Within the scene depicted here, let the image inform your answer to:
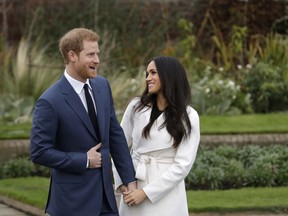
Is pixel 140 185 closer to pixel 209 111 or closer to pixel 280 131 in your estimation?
pixel 280 131

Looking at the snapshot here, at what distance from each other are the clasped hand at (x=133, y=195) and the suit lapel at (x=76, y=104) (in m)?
0.44

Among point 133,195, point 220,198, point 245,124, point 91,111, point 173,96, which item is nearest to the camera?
point 91,111

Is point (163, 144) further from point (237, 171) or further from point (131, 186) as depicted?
point (237, 171)

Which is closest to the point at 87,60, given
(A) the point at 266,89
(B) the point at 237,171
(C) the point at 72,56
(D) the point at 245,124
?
(C) the point at 72,56

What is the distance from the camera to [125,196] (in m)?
6.29

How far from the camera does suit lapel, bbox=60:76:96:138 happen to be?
6062mm

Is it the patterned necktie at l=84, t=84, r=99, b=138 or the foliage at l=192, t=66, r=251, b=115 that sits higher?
the patterned necktie at l=84, t=84, r=99, b=138

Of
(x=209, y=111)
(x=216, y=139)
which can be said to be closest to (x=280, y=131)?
(x=216, y=139)

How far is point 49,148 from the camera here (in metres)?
5.99

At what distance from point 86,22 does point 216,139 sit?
6044 mm

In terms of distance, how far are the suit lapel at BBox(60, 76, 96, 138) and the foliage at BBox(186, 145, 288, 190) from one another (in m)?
4.76

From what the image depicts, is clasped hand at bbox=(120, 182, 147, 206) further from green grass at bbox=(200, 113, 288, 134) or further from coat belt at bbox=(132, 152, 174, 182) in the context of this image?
green grass at bbox=(200, 113, 288, 134)

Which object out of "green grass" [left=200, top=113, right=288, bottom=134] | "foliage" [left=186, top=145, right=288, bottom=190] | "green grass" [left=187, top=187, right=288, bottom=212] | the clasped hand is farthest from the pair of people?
"green grass" [left=200, top=113, right=288, bottom=134]

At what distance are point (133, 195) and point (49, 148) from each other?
0.63m
